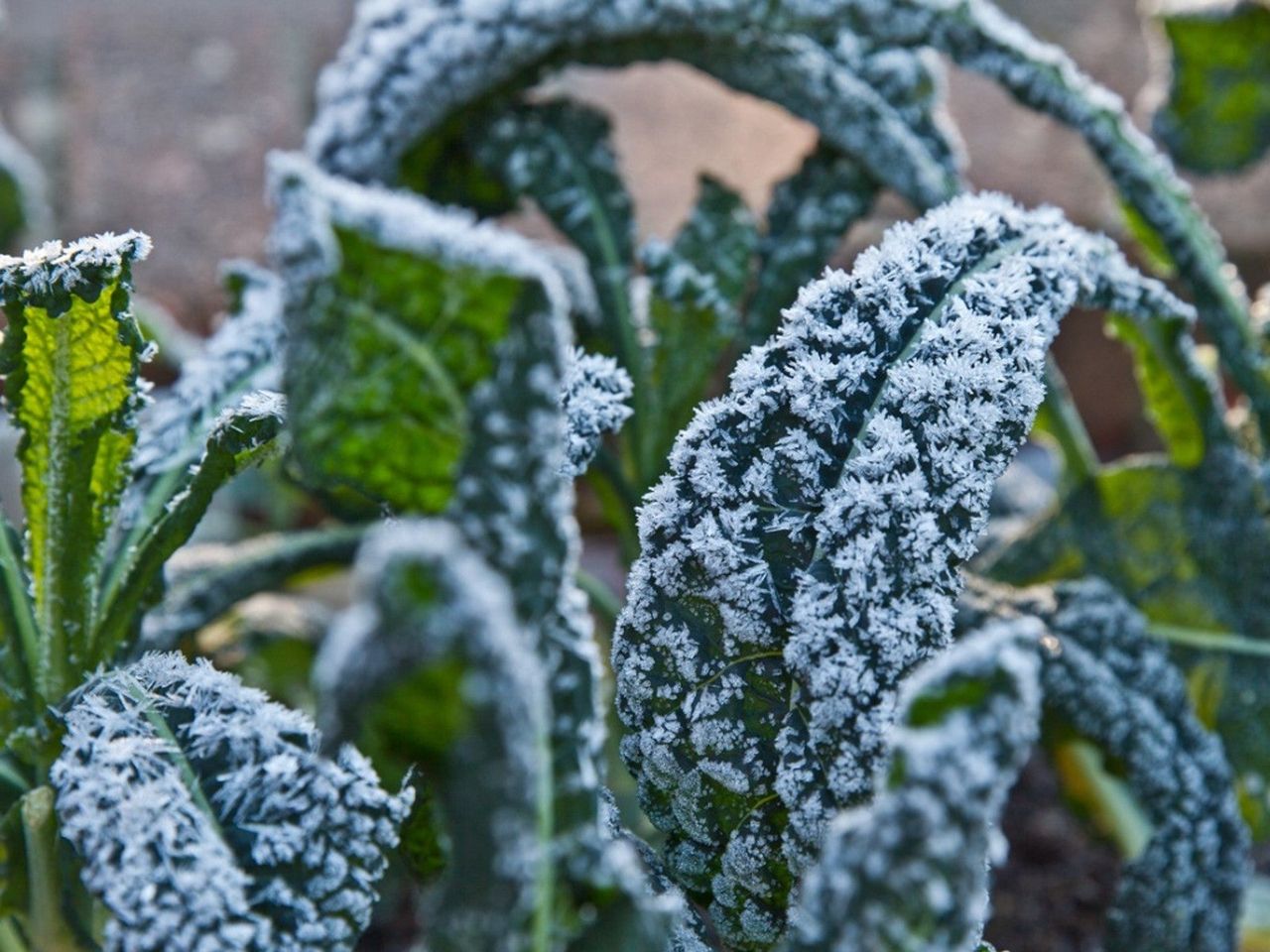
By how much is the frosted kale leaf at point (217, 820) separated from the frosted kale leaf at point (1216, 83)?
49 centimetres

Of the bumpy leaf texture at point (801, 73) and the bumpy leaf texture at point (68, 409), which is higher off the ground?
the bumpy leaf texture at point (801, 73)

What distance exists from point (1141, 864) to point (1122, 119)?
282mm

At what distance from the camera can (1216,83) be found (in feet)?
2.04

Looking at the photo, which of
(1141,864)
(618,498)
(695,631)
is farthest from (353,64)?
(1141,864)

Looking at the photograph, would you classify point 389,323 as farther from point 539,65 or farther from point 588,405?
point 539,65

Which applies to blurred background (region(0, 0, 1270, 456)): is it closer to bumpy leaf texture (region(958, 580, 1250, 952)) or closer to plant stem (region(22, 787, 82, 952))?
bumpy leaf texture (region(958, 580, 1250, 952))

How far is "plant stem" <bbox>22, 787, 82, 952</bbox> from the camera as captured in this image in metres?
0.37

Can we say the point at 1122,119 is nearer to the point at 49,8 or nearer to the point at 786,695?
the point at 786,695

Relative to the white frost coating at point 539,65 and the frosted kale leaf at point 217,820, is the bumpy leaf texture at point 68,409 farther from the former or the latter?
the white frost coating at point 539,65

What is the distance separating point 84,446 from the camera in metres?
0.38

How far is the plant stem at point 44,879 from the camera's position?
0.37 m

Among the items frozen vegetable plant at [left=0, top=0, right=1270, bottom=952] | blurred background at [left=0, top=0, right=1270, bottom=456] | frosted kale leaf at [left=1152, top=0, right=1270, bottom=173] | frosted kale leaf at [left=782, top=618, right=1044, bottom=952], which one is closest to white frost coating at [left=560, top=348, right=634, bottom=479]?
frozen vegetable plant at [left=0, top=0, right=1270, bottom=952]

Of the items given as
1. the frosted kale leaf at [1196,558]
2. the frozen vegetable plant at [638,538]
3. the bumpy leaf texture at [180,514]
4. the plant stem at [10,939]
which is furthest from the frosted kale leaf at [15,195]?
the frosted kale leaf at [1196,558]

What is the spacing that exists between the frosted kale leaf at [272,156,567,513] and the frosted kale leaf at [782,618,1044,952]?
9cm
